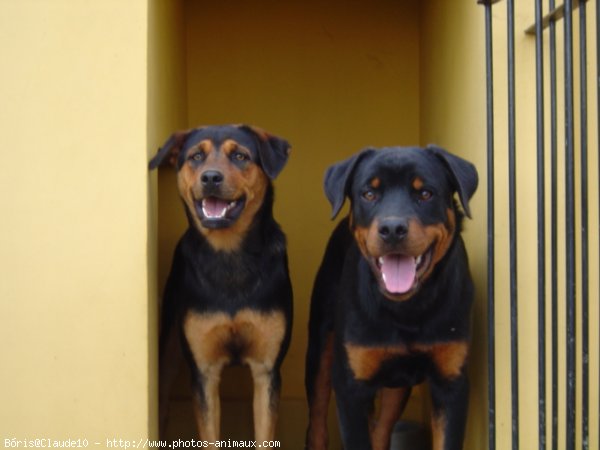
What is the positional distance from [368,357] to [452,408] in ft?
1.50

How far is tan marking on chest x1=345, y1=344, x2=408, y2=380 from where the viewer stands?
4.37 m

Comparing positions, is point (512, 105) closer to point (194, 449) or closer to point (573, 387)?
point (573, 387)

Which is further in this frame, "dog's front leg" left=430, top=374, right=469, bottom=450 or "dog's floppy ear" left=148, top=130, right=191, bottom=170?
"dog's floppy ear" left=148, top=130, right=191, bottom=170

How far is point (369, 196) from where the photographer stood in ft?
14.1

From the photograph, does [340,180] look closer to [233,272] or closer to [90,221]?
[233,272]

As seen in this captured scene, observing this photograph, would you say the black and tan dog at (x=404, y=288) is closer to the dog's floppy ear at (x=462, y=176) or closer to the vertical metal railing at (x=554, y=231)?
the dog's floppy ear at (x=462, y=176)

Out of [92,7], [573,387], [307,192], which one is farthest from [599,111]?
[307,192]

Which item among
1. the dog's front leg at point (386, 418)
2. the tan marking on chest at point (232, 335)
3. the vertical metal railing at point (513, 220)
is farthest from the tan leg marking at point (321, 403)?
the vertical metal railing at point (513, 220)

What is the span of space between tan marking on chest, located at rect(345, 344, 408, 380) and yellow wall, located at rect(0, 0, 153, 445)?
3.16 ft

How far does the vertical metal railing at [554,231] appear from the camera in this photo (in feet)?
Answer: 13.1

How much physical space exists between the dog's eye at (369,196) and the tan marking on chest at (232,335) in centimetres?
104

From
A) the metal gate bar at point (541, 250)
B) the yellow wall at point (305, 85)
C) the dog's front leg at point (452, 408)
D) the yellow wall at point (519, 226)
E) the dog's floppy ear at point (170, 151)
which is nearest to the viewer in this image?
the metal gate bar at point (541, 250)

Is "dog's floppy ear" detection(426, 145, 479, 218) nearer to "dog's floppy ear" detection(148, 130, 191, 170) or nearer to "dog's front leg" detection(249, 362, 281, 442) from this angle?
"dog's floppy ear" detection(148, 130, 191, 170)

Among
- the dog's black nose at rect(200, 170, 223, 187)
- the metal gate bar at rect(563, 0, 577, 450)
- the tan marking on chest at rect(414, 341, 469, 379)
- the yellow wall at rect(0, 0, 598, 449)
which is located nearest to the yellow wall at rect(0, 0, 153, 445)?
the yellow wall at rect(0, 0, 598, 449)
